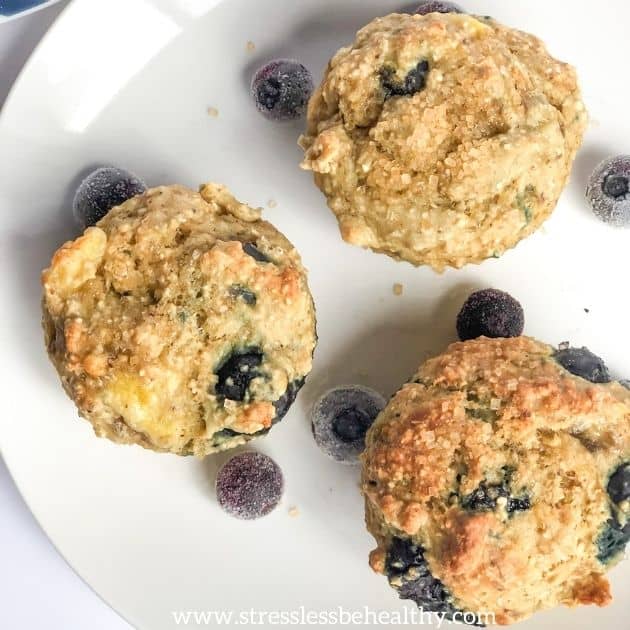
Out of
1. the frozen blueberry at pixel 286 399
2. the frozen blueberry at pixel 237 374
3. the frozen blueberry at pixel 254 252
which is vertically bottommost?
the frozen blueberry at pixel 286 399

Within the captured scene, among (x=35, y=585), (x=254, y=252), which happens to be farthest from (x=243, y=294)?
(x=35, y=585)

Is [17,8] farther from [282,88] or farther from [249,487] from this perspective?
[249,487]

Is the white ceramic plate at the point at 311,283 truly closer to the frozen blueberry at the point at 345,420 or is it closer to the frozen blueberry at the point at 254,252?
the frozen blueberry at the point at 345,420

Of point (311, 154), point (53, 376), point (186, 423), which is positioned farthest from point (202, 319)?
point (53, 376)

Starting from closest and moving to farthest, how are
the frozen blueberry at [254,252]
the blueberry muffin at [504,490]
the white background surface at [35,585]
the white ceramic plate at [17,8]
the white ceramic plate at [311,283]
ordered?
1. the blueberry muffin at [504,490]
2. the frozen blueberry at [254,252]
3. the white ceramic plate at [17,8]
4. the white ceramic plate at [311,283]
5. the white background surface at [35,585]

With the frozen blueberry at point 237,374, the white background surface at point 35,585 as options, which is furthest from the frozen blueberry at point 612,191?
the white background surface at point 35,585

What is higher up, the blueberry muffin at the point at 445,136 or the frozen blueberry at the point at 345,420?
the blueberry muffin at the point at 445,136
